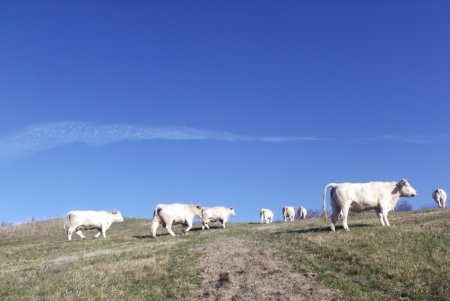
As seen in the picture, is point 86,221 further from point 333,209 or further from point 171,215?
point 333,209

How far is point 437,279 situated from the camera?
533 inches

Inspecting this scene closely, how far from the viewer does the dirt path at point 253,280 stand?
1317cm

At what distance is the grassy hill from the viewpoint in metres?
13.5

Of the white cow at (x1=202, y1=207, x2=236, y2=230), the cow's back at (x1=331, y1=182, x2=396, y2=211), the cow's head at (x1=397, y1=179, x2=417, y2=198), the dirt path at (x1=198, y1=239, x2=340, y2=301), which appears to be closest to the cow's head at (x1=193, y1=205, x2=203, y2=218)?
the white cow at (x1=202, y1=207, x2=236, y2=230)

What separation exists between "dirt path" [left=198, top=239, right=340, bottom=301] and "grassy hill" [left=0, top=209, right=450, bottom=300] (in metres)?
0.03

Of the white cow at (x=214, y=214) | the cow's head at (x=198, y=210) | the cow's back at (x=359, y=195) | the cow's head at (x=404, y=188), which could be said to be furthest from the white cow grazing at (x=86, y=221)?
the cow's head at (x=404, y=188)

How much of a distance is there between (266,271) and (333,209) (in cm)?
1061

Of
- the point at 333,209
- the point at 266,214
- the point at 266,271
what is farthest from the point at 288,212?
the point at 266,271

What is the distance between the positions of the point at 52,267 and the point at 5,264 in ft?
17.1

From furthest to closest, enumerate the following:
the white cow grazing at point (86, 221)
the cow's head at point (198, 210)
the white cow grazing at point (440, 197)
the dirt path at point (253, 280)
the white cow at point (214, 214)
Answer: the white cow grazing at point (440, 197) < the white cow at point (214, 214) < the cow's head at point (198, 210) < the white cow grazing at point (86, 221) < the dirt path at point (253, 280)

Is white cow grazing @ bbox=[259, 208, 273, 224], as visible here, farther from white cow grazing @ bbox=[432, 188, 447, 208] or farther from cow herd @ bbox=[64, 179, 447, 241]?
white cow grazing @ bbox=[432, 188, 447, 208]

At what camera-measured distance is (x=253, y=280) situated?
14672mm

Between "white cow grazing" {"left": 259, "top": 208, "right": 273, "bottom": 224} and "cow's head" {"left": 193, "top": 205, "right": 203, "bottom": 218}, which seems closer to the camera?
"cow's head" {"left": 193, "top": 205, "right": 203, "bottom": 218}

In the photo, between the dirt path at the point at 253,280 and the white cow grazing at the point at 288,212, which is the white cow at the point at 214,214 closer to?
the white cow grazing at the point at 288,212
